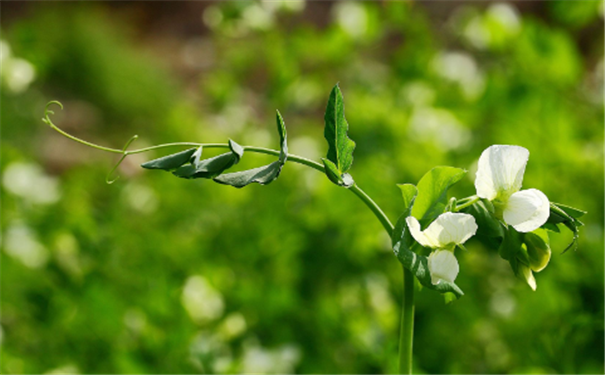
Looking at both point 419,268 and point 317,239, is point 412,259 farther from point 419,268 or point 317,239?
point 317,239

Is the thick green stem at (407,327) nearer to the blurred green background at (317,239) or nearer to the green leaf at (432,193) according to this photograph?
the green leaf at (432,193)

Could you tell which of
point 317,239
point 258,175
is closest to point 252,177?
point 258,175

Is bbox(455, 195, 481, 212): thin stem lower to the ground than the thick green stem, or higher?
higher

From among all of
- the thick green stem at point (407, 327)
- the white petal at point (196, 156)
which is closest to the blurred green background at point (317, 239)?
the thick green stem at point (407, 327)

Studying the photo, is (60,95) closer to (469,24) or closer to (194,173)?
(469,24)

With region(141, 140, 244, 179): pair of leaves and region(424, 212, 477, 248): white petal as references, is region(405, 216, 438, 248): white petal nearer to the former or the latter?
region(424, 212, 477, 248): white petal

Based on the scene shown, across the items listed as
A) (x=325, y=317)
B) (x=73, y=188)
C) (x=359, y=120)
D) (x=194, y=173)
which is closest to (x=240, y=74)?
(x=359, y=120)

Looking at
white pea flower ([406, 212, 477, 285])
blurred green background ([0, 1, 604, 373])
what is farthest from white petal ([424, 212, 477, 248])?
blurred green background ([0, 1, 604, 373])
